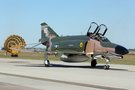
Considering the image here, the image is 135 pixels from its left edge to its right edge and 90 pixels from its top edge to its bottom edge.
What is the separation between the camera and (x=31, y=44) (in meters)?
25.6

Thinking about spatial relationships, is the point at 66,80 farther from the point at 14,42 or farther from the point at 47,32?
the point at 14,42

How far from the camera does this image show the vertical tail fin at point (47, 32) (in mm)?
24577

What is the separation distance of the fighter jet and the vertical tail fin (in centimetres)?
102

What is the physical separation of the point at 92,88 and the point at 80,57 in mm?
11984

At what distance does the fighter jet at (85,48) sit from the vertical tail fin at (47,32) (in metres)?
1.02

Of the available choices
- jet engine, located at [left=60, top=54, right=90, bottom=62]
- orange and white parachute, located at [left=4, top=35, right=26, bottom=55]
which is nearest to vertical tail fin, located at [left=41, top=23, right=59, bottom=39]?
jet engine, located at [left=60, top=54, right=90, bottom=62]

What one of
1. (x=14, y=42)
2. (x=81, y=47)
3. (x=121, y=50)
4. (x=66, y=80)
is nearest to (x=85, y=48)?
(x=81, y=47)

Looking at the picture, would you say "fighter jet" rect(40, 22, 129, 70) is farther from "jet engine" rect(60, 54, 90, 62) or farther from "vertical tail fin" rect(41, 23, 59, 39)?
"vertical tail fin" rect(41, 23, 59, 39)

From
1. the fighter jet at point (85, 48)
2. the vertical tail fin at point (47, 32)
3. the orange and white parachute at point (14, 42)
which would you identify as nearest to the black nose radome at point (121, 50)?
the fighter jet at point (85, 48)

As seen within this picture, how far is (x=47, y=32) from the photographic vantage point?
24.8 metres

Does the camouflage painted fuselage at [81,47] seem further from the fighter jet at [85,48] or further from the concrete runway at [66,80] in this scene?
the concrete runway at [66,80]

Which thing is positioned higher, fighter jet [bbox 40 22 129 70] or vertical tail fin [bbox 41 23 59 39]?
vertical tail fin [bbox 41 23 59 39]

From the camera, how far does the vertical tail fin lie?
24577 mm

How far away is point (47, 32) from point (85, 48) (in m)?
6.67
